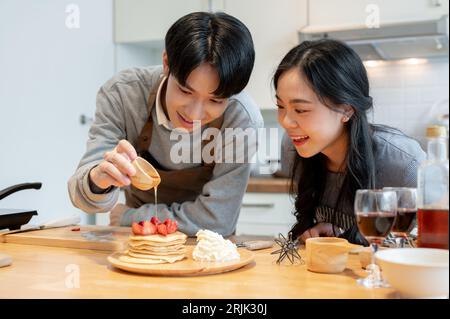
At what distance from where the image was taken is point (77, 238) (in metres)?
1.60

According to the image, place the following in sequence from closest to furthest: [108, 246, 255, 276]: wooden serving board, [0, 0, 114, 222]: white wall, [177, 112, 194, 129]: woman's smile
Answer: [108, 246, 255, 276]: wooden serving board → [177, 112, 194, 129]: woman's smile → [0, 0, 114, 222]: white wall

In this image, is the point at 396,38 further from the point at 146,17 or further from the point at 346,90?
the point at 346,90

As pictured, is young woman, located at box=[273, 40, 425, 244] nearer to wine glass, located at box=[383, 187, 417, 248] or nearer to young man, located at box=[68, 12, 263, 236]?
young man, located at box=[68, 12, 263, 236]

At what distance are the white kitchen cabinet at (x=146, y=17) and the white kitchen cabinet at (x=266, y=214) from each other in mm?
1254

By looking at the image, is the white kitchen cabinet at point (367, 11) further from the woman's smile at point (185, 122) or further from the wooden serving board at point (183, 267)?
the wooden serving board at point (183, 267)

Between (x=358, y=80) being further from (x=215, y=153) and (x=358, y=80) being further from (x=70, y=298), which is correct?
(x=70, y=298)

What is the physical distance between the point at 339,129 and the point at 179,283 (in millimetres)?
744

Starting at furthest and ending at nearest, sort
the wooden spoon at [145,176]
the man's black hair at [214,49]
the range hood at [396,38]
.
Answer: the range hood at [396,38]
the man's black hair at [214,49]
the wooden spoon at [145,176]

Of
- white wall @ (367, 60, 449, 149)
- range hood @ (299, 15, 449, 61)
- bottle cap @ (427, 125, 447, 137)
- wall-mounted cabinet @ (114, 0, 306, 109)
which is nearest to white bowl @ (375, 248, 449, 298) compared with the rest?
bottle cap @ (427, 125, 447, 137)

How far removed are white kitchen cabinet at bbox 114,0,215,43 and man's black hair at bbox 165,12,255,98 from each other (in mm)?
2109

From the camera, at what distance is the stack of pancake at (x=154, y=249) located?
48.1 inches

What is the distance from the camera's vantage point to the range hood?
304 cm

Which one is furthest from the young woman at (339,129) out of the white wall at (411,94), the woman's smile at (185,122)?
the white wall at (411,94)
